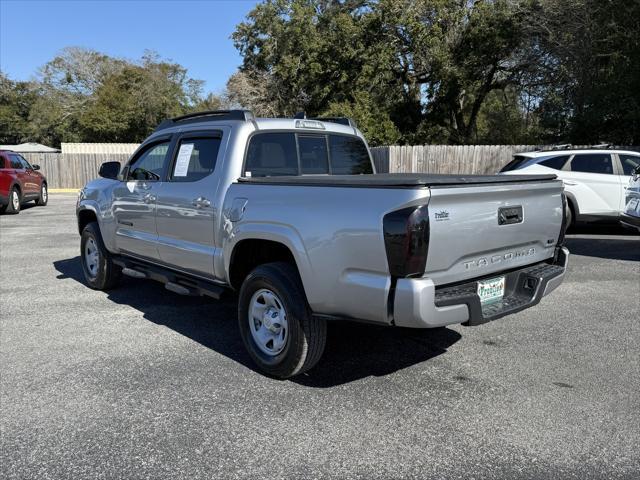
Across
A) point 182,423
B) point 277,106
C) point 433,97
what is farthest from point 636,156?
point 277,106

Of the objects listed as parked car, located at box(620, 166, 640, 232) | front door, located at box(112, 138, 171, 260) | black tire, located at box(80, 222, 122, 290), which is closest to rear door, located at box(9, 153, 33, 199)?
black tire, located at box(80, 222, 122, 290)

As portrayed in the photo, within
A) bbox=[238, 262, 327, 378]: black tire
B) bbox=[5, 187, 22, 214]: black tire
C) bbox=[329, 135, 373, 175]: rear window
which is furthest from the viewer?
bbox=[5, 187, 22, 214]: black tire

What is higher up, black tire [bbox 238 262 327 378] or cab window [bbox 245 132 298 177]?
cab window [bbox 245 132 298 177]

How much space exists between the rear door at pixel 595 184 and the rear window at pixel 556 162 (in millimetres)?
182

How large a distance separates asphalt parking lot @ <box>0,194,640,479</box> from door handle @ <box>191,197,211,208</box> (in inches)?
49.0

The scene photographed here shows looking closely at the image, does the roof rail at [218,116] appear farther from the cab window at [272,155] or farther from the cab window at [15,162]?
the cab window at [15,162]

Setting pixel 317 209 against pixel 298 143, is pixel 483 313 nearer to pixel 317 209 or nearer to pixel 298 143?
pixel 317 209

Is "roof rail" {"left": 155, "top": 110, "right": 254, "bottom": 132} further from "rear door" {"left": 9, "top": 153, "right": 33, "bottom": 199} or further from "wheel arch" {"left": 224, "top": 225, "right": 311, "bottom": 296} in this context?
"rear door" {"left": 9, "top": 153, "right": 33, "bottom": 199}

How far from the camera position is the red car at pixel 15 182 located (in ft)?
49.2

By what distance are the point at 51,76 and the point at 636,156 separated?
5527 cm

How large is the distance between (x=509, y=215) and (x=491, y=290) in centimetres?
53

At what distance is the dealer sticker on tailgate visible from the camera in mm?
3575

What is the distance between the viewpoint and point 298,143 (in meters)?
4.96

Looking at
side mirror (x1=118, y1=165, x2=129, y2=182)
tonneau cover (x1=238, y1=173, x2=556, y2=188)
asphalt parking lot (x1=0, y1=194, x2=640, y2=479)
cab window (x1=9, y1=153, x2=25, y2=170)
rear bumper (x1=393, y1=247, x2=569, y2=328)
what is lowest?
asphalt parking lot (x1=0, y1=194, x2=640, y2=479)
